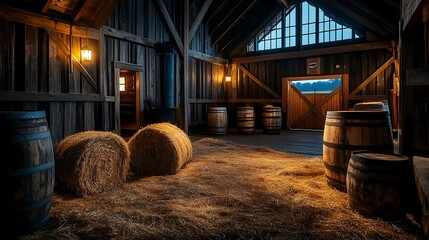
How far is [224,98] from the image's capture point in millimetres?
12516

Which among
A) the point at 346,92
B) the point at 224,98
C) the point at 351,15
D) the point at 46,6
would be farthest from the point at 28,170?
the point at 224,98

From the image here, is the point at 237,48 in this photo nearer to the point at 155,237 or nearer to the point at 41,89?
the point at 41,89

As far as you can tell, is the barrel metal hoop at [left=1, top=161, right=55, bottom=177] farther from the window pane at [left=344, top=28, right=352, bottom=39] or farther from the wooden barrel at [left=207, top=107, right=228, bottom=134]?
the window pane at [left=344, top=28, right=352, bottom=39]

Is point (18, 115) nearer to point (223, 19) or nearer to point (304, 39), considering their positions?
point (223, 19)

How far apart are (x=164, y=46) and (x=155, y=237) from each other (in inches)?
282

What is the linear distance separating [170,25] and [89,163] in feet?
21.3

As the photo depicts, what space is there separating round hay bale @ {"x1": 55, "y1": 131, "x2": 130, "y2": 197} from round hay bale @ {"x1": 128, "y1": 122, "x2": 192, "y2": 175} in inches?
22.8

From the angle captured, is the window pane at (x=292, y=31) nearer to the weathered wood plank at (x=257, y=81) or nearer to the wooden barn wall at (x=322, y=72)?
the wooden barn wall at (x=322, y=72)

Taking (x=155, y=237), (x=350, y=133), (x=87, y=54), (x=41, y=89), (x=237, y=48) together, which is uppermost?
(x=237, y=48)

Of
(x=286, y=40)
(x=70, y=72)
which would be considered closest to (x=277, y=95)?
(x=286, y=40)

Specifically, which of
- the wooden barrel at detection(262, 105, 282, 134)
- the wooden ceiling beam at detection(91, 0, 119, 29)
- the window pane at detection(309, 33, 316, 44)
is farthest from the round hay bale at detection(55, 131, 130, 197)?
the window pane at detection(309, 33, 316, 44)

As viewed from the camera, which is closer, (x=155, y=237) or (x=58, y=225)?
(x=155, y=237)

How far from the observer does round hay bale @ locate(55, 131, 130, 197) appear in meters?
3.15

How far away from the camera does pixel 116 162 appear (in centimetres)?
364
